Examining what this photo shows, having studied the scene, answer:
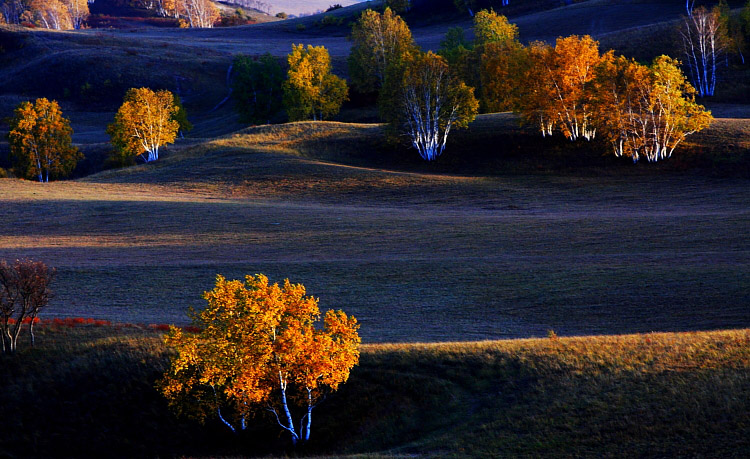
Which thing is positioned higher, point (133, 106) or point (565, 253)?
point (133, 106)

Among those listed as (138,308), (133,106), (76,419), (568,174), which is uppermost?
(133,106)

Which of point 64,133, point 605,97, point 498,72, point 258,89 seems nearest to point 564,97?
point 605,97

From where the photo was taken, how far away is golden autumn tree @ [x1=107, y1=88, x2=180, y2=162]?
3002 inches

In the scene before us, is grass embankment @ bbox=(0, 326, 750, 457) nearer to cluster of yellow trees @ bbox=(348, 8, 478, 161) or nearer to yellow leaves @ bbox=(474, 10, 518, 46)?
cluster of yellow trees @ bbox=(348, 8, 478, 161)

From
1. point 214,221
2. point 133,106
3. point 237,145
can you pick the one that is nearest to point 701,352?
point 214,221

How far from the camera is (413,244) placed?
40.5 metres

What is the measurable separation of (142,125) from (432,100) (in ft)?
120

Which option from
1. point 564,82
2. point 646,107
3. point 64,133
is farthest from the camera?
point 64,133

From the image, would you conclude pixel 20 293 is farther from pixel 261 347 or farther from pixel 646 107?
pixel 646 107

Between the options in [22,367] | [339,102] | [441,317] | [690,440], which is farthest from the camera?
[339,102]

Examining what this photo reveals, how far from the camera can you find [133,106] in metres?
77.4

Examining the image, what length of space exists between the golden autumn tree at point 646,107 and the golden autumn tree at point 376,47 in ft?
143

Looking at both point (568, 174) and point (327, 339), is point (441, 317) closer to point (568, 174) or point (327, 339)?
point (327, 339)

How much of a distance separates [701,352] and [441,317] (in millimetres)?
11599
